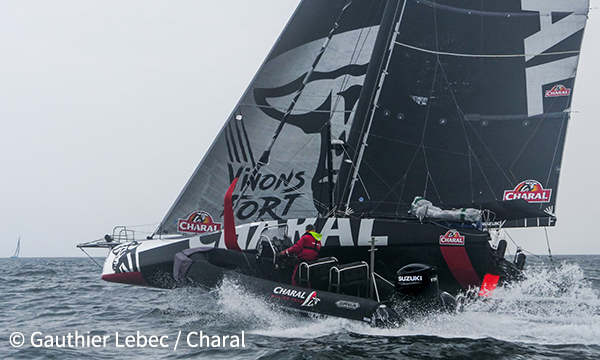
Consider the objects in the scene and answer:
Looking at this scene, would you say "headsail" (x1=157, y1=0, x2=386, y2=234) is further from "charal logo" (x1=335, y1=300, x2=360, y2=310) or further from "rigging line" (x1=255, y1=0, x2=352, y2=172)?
"charal logo" (x1=335, y1=300, x2=360, y2=310)

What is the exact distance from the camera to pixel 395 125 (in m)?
12.5

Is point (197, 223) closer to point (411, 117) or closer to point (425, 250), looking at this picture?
point (411, 117)

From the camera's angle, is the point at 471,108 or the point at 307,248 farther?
the point at 471,108

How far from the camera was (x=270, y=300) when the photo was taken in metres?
8.23

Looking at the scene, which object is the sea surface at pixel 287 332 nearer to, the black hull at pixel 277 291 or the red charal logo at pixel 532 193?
the black hull at pixel 277 291

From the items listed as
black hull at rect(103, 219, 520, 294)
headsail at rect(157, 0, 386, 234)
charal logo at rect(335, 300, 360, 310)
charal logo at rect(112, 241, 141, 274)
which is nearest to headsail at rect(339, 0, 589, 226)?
headsail at rect(157, 0, 386, 234)

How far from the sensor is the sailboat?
12148 millimetres

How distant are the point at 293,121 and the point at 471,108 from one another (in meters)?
3.89

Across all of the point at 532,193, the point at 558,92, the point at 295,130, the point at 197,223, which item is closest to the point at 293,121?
the point at 295,130

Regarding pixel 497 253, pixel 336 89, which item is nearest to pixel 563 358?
pixel 497 253

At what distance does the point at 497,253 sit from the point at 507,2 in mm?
6271

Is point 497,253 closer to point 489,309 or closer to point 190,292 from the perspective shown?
point 489,309

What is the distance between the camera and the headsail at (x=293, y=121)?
13.2 m

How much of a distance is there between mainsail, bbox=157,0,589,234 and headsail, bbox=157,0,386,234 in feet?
0.09
